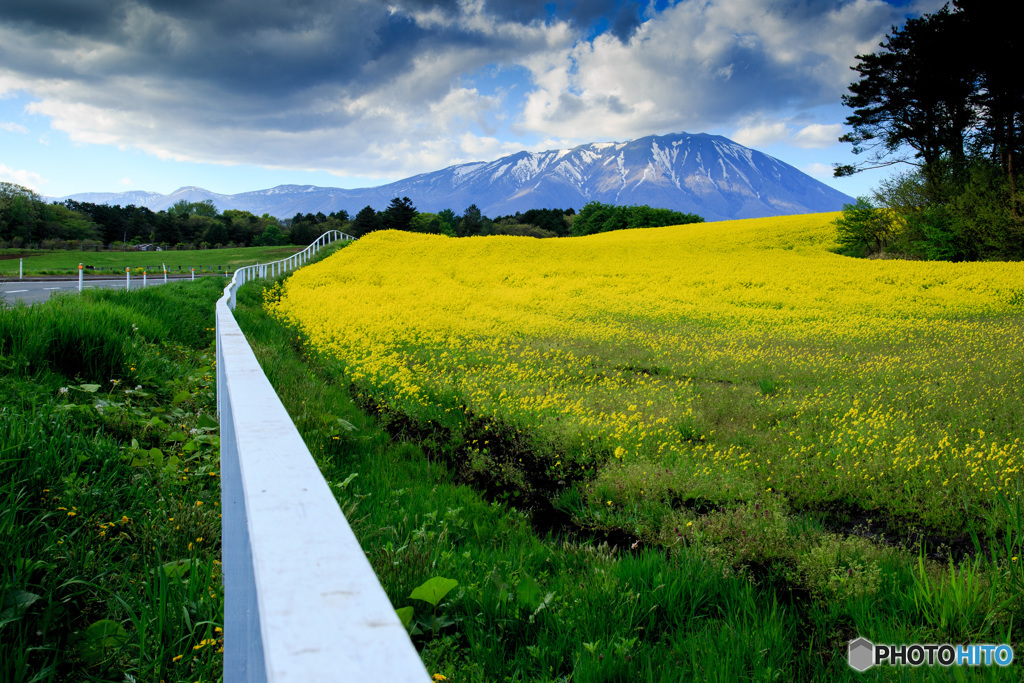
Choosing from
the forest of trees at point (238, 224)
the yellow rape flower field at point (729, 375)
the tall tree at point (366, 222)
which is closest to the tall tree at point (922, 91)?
the yellow rape flower field at point (729, 375)

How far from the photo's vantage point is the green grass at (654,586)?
2.57 meters

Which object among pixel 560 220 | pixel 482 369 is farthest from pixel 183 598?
pixel 560 220

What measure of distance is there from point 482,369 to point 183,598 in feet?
20.9

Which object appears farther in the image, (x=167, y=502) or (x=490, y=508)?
(x=490, y=508)

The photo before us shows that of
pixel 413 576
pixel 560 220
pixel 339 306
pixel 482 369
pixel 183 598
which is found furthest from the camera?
pixel 560 220

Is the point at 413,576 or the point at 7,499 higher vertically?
the point at 7,499

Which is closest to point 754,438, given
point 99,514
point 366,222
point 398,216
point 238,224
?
point 99,514

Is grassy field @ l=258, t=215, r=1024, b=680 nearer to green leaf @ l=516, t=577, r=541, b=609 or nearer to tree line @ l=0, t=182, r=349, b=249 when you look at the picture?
green leaf @ l=516, t=577, r=541, b=609

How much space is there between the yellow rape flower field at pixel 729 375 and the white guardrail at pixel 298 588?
→ 11.7 feet

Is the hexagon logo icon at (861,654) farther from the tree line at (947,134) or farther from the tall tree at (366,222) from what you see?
the tall tree at (366,222)

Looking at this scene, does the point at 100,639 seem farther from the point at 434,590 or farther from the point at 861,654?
the point at 861,654

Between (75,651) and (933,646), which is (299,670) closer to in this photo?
(75,651)

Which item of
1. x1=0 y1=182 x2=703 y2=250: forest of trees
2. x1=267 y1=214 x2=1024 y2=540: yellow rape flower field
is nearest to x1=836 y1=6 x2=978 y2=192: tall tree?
x1=267 y1=214 x2=1024 y2=540: yellow rape flower field

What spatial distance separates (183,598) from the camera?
88.7 inches
